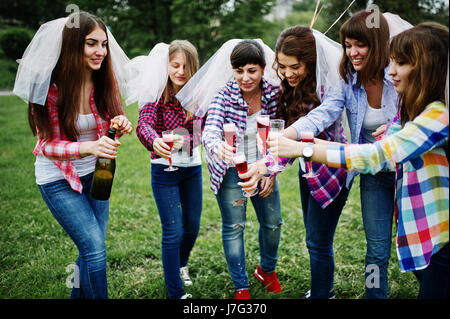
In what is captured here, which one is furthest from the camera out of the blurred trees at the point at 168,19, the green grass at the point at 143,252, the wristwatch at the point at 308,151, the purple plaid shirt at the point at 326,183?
the blurred trees at the point at 168,19

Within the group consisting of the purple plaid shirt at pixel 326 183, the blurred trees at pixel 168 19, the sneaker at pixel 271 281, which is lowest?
the sneaker at pixel 271 281

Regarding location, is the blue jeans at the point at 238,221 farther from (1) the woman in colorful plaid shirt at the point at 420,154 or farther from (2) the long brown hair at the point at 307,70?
(1) the woman in colorful plaid shirt at the point at 420,154

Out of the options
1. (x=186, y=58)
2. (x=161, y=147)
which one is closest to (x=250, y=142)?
(x=161, y=147)

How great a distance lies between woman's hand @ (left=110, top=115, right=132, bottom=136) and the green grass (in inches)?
63.5

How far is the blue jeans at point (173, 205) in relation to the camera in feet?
10.4

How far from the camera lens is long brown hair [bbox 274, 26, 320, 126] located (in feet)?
9.13

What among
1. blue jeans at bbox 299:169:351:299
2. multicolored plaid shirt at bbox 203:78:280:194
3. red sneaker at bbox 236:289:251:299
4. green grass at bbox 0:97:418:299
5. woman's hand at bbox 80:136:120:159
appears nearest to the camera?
woman's hand at bbox 80:136:120:159

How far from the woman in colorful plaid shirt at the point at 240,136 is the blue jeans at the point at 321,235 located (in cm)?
40

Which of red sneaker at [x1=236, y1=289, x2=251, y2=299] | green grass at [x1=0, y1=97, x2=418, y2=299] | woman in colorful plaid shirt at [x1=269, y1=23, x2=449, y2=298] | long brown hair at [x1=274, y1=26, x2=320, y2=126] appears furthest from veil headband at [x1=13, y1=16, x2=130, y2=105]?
red sneaker at [x1=236, y1=289, x2=251, y2=299]

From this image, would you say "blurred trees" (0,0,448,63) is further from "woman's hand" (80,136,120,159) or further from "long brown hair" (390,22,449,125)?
"long brown hair" (390,22,449,125)

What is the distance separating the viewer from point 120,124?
2.74 m

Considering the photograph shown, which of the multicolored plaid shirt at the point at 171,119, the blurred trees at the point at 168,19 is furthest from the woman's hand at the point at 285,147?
the blurred trees at the point at 168,19

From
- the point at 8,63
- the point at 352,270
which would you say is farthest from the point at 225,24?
the point at 352,270

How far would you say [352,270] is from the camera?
388 cm
